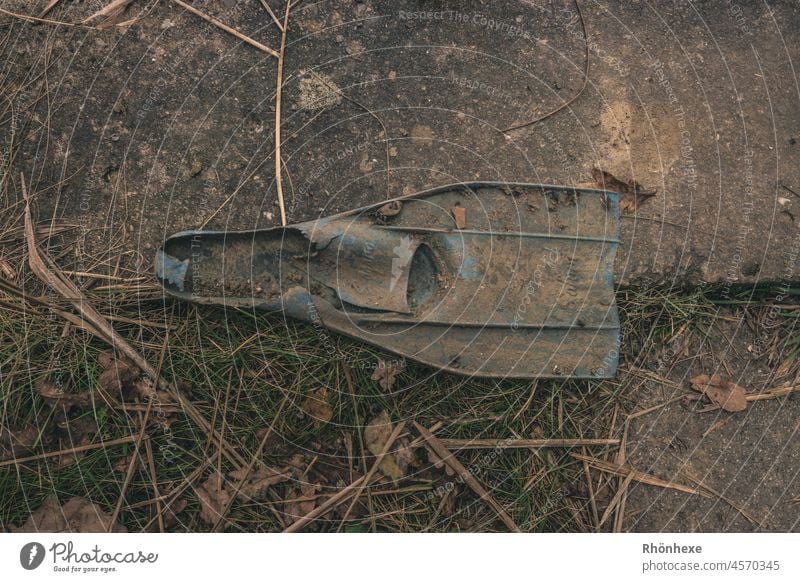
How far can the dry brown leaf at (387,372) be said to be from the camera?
2.89m

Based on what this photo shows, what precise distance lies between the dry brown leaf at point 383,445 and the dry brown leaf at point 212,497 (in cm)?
72

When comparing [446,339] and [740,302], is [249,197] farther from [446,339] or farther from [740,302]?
[740,302]

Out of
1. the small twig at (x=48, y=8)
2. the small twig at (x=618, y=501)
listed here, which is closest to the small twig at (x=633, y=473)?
the small twig at (x=618, y=501)

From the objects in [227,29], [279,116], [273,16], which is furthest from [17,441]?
[273,16]

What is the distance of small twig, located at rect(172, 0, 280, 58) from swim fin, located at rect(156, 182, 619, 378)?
39.3 inches

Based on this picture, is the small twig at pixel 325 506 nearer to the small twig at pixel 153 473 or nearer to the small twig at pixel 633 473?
the small twig at pixel 153 473

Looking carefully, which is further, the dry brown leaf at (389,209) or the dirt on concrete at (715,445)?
the dirt on concrete at (715,445)

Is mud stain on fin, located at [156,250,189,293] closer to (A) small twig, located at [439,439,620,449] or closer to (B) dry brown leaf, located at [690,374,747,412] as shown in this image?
(A) small twig, located at [439,439,620,449]

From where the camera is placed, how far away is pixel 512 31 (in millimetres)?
3141

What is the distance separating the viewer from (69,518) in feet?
9.19

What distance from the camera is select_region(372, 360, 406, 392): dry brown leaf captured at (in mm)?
2889

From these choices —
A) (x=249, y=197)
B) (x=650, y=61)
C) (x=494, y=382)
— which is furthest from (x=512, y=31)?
(x=494, y=382)

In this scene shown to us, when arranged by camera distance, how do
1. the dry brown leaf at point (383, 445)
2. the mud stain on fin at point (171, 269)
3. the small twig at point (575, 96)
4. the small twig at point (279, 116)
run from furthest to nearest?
the small twig at point (575, 96), the small twig at point (279, 116), the dry brown leaf at point (383, 445), the mud stain on fin at point (171, 269)

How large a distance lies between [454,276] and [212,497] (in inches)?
61.8
